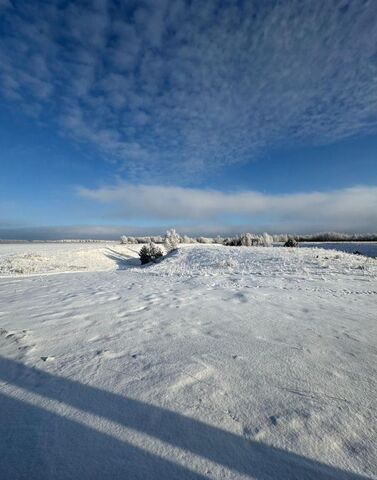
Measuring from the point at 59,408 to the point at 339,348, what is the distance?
331 cm

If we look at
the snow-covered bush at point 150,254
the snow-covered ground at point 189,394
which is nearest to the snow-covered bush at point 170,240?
the snow-covered bush at point 150,254

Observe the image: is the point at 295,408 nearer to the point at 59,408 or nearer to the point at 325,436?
the point at 325,436

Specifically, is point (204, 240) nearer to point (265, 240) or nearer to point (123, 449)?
point (265, 240)

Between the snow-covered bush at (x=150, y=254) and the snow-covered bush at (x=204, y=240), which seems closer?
the snow-covered bush at (x=150, y=254)

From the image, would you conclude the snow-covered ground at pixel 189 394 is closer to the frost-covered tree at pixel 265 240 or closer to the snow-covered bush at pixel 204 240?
the frost-covered tree at pixel 265 240

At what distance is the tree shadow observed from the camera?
1.70 meters

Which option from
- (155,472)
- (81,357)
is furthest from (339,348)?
(81,357)

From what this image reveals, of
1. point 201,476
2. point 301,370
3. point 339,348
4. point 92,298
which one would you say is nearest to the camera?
point 201,476

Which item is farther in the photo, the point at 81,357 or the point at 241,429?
the point at 81,357

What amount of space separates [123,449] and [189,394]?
2.51ft

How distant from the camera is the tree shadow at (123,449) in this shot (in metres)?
1.70

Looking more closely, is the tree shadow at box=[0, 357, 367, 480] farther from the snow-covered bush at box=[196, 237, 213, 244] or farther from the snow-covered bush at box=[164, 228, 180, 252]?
the snow-covered bush at box=[196, 237, 213, 244]

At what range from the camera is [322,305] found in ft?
18.8

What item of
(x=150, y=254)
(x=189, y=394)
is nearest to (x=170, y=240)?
(x=150, y=254)
